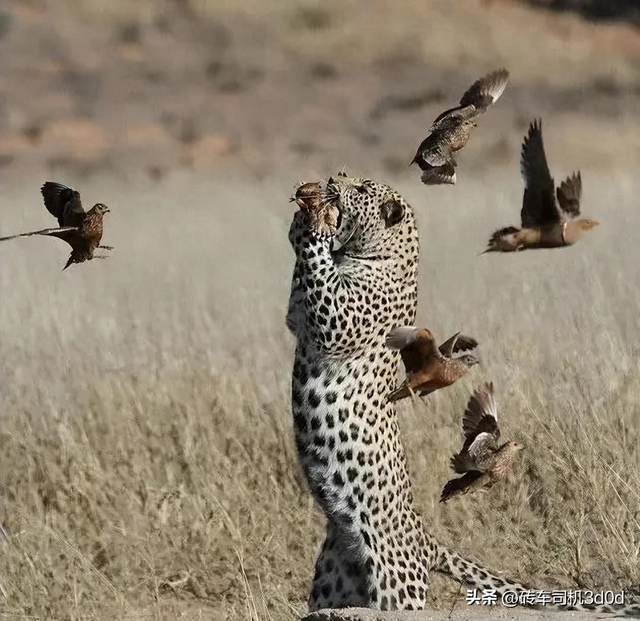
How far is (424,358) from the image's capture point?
5.62 metres

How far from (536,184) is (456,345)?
0.66 metres

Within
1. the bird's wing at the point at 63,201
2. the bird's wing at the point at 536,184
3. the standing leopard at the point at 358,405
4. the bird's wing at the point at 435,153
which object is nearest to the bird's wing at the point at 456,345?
the bird's wing at the point at 536,184

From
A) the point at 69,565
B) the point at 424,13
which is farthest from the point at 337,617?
Result: the point at 424,13

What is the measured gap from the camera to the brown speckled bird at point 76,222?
5.61m

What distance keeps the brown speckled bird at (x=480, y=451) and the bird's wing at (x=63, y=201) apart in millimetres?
1452

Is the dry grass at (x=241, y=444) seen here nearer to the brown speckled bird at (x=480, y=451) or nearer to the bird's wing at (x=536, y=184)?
the brown speckled bird at (x=480, y=451)

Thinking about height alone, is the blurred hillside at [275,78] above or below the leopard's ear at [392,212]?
above

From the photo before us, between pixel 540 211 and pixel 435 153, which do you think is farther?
pixel 435 153

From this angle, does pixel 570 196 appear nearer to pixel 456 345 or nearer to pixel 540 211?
pixel 540 211

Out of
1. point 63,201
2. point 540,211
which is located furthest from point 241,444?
point 540,211

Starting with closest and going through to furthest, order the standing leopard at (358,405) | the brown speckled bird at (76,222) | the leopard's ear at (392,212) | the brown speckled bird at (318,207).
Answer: the brown speckled bird at (76,222) → the brown speckled bird at (318,207) → the standing leopard at (358,405) → the leopard's ear at (392,212)

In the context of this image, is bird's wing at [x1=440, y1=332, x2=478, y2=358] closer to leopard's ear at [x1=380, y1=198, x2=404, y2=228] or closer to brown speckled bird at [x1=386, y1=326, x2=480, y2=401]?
brown speckled bird at [x1=386, y1=326, x2=480, y2=401]

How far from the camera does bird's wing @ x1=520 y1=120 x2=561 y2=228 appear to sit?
5.50 metres

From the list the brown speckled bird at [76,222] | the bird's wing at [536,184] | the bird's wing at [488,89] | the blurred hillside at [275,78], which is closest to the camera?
the bird's wing at [536,184]
